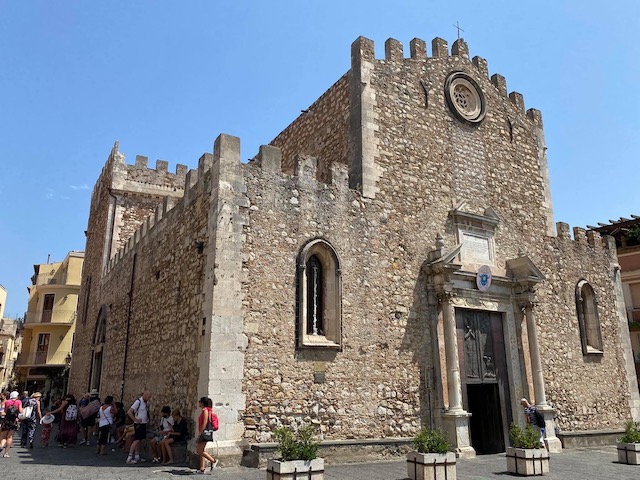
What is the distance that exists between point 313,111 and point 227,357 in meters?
8.01

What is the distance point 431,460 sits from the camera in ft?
26.0

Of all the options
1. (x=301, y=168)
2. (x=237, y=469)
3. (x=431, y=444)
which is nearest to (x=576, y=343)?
(x=431, y=444)

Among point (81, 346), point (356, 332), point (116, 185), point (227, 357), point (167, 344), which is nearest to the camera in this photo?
point (227, 357)

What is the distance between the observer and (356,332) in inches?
426

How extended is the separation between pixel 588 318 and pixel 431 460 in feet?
34.2

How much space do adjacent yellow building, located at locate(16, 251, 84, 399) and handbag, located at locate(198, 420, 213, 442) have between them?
30.4 m

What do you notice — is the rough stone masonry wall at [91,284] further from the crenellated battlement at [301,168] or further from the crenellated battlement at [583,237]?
the crenellated battlement at [583,237]

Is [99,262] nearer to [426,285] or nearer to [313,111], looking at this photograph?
[313,111]

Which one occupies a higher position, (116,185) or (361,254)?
(116,185)

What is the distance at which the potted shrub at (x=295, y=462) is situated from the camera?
6.91 metres

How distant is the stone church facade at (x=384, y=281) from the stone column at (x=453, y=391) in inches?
1.8

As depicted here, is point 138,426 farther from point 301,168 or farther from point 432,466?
point 301,168

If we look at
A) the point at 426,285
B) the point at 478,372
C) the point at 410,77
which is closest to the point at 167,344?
the point at 426,285

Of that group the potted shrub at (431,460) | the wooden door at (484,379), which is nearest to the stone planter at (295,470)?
the potted shrub at (431,460)
